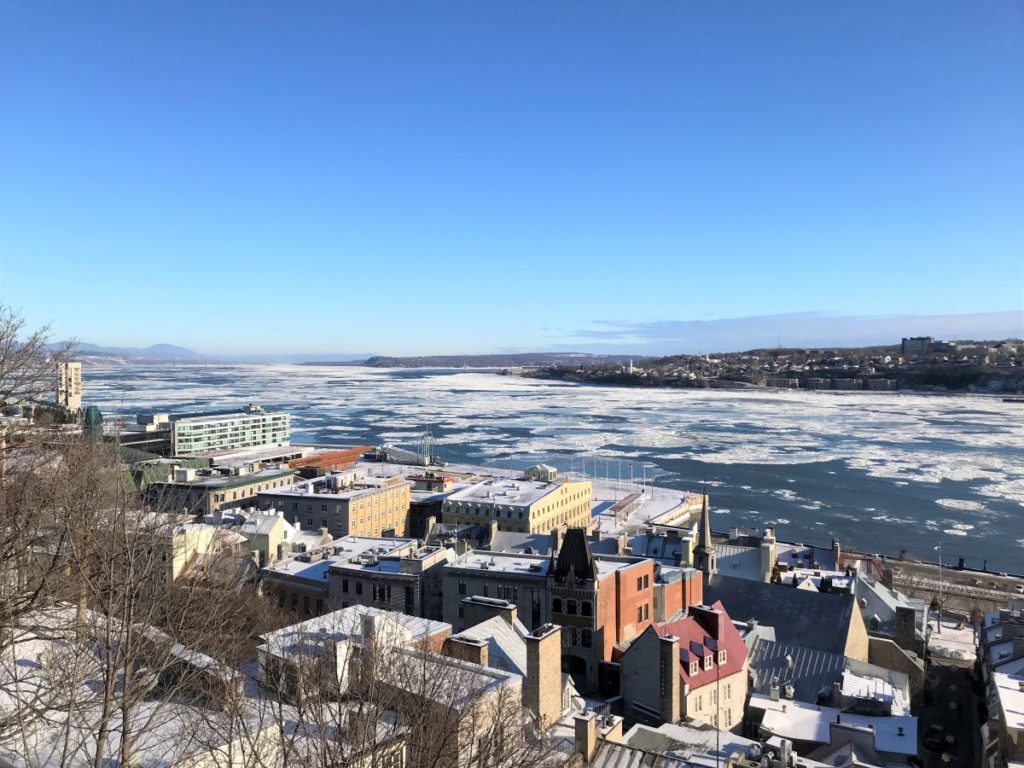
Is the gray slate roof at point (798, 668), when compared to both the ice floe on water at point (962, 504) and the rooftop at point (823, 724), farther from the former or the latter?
the ice floe on water at point (962, 504)

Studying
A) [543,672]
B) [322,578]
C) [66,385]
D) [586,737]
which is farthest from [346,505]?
[586,737]

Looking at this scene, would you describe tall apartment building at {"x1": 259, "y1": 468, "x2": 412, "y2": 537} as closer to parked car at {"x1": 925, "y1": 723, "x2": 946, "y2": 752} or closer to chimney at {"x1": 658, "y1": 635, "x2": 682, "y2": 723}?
chimney at {"x1": 658, "y1": 635, "x2": 682, "y2": 723}

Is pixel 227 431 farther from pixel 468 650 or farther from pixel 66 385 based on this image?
pixel 468 650

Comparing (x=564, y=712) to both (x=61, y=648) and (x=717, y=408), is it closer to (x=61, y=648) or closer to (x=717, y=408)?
(x=61, y=648)

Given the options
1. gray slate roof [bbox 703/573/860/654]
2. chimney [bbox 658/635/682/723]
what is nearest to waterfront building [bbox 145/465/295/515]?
gray slate roof [bbox 703/573/860/654]

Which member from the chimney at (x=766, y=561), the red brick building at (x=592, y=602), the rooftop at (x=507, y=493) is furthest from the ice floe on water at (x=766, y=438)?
the chimney at (x=766, y=561)

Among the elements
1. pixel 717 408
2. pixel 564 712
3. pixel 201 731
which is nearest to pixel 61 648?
pixel 201 731
